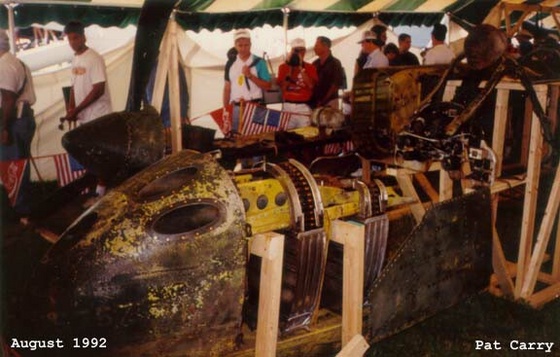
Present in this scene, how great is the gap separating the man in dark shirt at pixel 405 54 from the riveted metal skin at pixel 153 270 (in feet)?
21.0

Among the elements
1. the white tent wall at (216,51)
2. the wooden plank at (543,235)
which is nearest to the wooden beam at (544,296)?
the wooden plank at (543,235)

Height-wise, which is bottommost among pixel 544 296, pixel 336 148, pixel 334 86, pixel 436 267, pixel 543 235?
pixel 544 296

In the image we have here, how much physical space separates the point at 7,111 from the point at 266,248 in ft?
13.9

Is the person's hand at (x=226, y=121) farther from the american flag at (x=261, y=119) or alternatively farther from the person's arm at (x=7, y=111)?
the person's arm at (x=7, y=111)

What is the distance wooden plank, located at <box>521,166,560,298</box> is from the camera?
4.07m

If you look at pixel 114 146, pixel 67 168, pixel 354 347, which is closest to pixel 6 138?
pixel 67 168

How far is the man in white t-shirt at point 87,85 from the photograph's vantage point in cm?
615

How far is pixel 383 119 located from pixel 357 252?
1.77 m

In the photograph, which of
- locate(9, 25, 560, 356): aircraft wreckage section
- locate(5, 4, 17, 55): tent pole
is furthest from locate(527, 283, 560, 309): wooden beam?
locate(5, 4, 17, 55): tent pole

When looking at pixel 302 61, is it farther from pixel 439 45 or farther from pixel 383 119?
pixel 383 119

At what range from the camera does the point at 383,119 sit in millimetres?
4234

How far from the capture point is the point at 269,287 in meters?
2.53

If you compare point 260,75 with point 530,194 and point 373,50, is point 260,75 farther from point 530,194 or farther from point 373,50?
point 530,194

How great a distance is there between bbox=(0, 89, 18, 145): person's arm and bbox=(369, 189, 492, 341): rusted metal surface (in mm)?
4338
